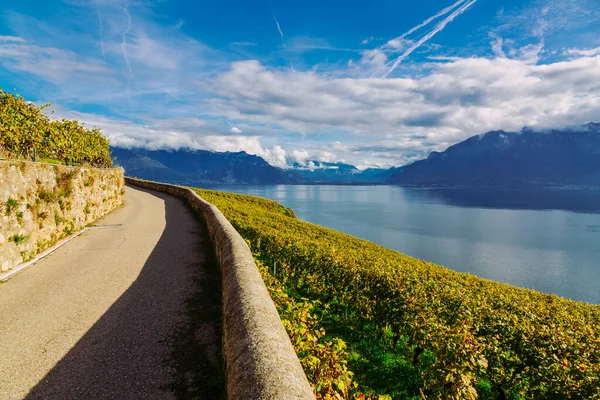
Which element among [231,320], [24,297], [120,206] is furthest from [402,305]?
[120,206]

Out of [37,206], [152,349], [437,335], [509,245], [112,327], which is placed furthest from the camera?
[509,245]

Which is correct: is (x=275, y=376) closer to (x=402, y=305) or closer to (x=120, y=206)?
(x=402, y=305)

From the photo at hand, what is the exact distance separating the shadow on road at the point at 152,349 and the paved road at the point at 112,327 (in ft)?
0.06

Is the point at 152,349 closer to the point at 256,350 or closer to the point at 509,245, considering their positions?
the point at 256,350

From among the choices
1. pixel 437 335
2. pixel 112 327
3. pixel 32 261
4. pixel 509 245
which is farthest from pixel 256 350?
pixel 509 245

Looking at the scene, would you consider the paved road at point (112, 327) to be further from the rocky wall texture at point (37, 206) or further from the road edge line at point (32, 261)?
the rocky wall texture at point (37, 206)

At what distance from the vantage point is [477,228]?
105750 millimetres

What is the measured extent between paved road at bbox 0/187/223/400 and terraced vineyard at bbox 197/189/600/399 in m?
2.58

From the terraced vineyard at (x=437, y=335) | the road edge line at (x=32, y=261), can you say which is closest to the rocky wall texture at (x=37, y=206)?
the road edge line at (x=32, y=261)

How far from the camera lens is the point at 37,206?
45.3 ft

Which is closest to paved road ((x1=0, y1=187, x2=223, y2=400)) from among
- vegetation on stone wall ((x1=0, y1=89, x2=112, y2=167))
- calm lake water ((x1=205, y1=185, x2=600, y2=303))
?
vegetation on stone wall ((x1=0, y1=89, x2=112, y2=167))

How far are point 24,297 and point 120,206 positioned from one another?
78.0 ft

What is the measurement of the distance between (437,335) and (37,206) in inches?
666

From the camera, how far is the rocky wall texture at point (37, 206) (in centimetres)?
1167
